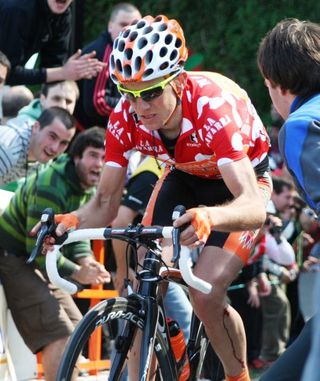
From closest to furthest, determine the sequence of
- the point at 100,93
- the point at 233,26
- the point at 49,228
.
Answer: the point at 49,228
the point at 100,93
the point at 233,26

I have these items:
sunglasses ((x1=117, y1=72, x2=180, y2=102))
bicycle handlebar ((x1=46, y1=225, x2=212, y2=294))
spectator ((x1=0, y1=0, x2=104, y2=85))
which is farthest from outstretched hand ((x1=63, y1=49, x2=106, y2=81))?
bicycle handlebar ((x1=46, y1=225, x2=212, y2=294))

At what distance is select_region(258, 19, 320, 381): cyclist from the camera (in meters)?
4.11

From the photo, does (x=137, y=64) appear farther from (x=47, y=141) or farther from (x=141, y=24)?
(x=47, y=141)

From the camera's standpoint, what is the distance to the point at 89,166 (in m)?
7.25

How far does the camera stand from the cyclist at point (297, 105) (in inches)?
162

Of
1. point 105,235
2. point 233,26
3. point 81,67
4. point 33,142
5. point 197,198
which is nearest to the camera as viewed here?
point 105,235

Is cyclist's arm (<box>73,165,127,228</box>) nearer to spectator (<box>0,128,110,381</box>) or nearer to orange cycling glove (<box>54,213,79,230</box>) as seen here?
orange cycling glove (<box>54,213,79,230</box>)

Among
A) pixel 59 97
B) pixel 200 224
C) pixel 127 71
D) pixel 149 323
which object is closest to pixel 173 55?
pixel 127 71

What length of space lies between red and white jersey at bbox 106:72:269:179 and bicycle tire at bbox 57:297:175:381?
0.88 metres

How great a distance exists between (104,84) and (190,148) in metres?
3.41

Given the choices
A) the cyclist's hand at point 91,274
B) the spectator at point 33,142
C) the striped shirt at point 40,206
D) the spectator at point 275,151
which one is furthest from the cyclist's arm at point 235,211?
the spectator at point 275,151

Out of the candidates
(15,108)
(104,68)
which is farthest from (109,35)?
(15,108)

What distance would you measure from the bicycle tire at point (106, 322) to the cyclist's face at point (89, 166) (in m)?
2.15

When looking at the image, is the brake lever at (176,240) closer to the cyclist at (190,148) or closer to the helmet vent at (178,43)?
the cyclist at (190,148)
